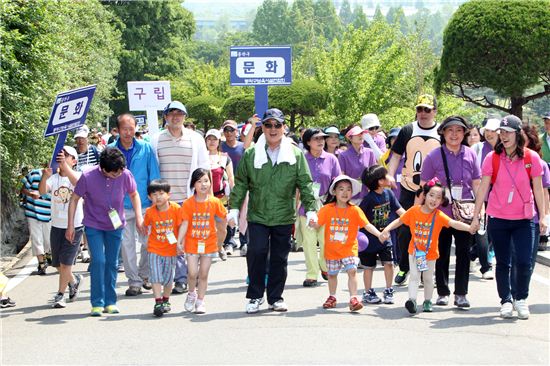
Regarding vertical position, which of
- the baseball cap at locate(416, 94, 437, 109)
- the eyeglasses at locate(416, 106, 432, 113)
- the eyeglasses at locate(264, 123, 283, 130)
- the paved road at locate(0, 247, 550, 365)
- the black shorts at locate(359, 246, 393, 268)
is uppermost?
the baseball cap at locate(416, 94, 437, 109)

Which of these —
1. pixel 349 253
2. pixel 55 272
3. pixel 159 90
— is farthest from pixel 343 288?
pixel 159 90

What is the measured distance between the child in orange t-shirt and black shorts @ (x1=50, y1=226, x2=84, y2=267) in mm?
1064

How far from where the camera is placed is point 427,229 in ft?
32.3

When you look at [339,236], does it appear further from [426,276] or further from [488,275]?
[488,275]

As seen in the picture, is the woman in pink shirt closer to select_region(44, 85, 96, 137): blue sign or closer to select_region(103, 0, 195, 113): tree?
select_region(44, 85, 96, 137): blue sign

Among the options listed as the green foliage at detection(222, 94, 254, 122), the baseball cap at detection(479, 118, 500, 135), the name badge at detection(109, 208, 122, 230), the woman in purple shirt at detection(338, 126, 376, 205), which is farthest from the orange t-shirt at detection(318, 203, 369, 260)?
the green foliage at detection(222, 94, 254, 122)

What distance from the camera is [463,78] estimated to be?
2581 centimetres

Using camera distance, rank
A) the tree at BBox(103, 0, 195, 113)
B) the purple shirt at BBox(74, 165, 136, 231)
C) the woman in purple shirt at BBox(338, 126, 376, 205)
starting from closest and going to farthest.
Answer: the purple shirt at BBox(74, 165, 136, 231) < the woman in purple shirt at BBox(338, 126, 376, 205) < the tree at BBox(103, 0, 195, 113)

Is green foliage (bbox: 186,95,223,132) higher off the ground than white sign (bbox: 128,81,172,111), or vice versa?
green foliage (bbox: 186,95,223,132)

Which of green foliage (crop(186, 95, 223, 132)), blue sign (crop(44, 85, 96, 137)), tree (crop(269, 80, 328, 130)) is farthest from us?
green foliage (crop(186, 95, 223, 132))

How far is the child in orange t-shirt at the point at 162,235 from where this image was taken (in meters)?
10.0

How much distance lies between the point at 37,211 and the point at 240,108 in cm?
2823

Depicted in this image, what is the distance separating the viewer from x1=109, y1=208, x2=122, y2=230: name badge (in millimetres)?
9922

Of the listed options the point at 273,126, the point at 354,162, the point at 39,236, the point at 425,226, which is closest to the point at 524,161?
the point at 425,226
